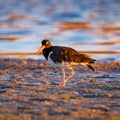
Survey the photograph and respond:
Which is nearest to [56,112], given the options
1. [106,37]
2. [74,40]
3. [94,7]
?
[74,40]

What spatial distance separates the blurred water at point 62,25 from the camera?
18828 millimetres

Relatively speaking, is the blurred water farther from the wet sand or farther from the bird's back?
the bird's back

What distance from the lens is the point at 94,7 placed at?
37.8 meters

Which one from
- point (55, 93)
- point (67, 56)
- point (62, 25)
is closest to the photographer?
point (55, 93)

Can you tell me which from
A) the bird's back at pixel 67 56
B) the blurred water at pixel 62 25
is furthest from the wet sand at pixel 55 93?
the blurred water at pixel 62 25

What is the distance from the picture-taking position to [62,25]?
26.2 m

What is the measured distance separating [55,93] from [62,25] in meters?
15.8

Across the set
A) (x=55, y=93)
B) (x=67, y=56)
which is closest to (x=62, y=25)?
(x=67, y=56)

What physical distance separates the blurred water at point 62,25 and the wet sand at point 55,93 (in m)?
2.87

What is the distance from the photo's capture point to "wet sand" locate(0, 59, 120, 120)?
8625 millimetres

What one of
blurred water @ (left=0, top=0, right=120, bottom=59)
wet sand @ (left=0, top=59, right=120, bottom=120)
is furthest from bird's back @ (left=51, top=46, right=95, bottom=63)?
blurred water @ (left=0, top=0, right=120, bottom=59)

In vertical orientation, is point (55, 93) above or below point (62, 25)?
below

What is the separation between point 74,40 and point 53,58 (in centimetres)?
859

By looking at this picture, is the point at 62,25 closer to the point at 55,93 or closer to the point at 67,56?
the point at 67,56
